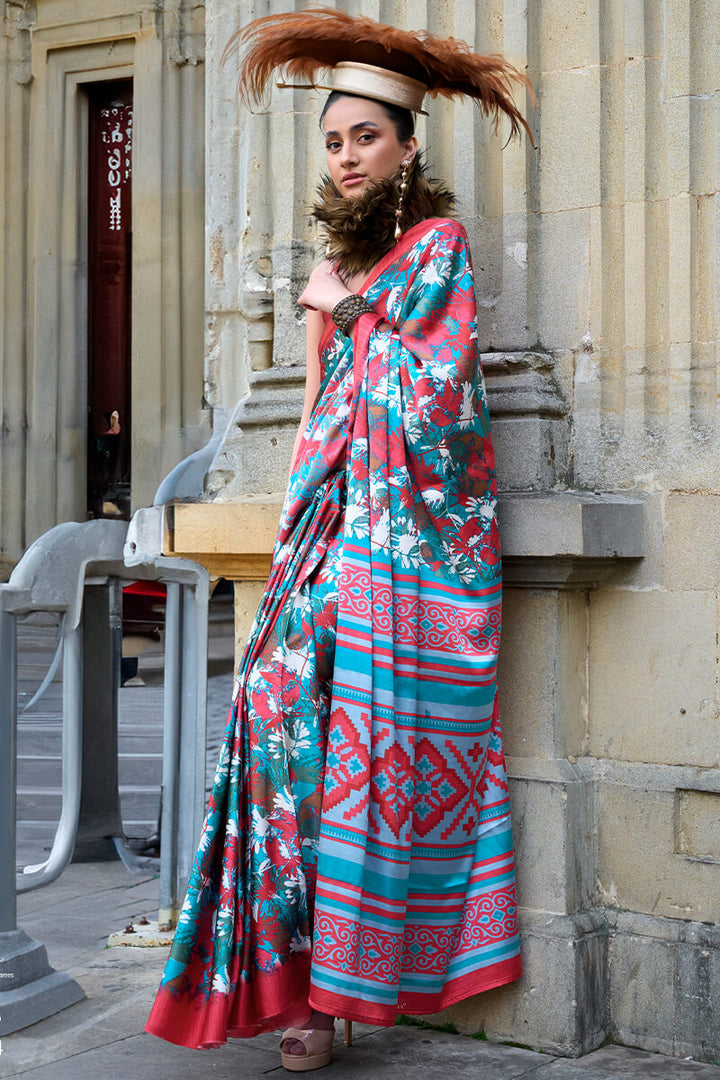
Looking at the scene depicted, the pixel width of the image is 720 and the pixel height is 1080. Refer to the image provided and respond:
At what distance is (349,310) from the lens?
304 cm

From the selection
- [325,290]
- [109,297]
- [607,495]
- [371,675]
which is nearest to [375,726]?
[371,675]

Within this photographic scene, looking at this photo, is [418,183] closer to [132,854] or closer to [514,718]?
[514,718]

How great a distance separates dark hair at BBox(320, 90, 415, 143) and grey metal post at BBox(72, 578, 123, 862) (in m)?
2.40

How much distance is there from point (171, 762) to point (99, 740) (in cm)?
99

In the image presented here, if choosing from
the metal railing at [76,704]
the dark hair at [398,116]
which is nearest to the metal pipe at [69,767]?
the metal railing at [76,704]

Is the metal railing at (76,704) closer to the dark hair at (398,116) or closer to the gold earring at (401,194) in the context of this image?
the gold earring at (401,194)

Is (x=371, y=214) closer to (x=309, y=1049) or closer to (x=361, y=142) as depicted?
(x=361, y=142)

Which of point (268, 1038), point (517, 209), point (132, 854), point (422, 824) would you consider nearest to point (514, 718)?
point (422, 824)

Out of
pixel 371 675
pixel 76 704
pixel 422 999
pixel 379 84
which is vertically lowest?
pixel 422 999

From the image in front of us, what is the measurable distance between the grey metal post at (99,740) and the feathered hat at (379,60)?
2.39 m

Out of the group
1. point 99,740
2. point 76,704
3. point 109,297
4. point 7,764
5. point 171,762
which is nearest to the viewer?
point 7,764

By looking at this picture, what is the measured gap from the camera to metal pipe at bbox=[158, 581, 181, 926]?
13.6ft

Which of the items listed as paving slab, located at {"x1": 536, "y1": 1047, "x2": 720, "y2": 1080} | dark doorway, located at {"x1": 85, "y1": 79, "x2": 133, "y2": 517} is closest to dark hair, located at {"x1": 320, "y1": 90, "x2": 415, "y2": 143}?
paving slab, located at {"x1": 536, "y1": 1047, "x2": 720, "y2": 1080}

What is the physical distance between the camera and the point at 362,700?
113 inches
